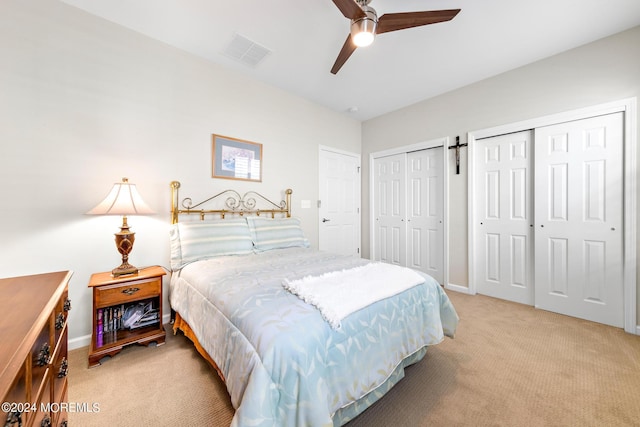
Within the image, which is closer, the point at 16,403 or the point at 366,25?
the point at 16,403

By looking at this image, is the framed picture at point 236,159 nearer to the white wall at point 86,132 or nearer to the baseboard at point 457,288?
the white wall at point 86,132

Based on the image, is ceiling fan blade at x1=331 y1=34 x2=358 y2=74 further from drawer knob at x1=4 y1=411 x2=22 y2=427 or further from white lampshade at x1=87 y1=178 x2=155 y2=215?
drawer knob at x1=4 y1=411 x2=22 y2=427

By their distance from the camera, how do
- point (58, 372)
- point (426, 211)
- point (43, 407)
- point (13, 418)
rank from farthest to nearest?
point (426, 211), point (58, 372), point (43, 407), point (13, 418)

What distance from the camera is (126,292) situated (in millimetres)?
1896

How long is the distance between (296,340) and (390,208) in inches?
139

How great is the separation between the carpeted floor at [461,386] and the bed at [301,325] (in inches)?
7.4

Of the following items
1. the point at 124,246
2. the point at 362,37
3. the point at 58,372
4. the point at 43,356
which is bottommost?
the point at 58,372

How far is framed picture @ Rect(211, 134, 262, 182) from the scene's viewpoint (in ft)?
9.23

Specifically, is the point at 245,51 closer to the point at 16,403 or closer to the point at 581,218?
the point at 16,403

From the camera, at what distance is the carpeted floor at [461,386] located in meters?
1.35

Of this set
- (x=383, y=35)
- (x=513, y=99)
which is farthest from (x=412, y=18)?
(x=513, y=99)

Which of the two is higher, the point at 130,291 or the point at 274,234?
the point at 274,234

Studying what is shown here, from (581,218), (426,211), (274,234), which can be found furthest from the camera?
(426,211)

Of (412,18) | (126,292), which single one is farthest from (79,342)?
(412,18)
